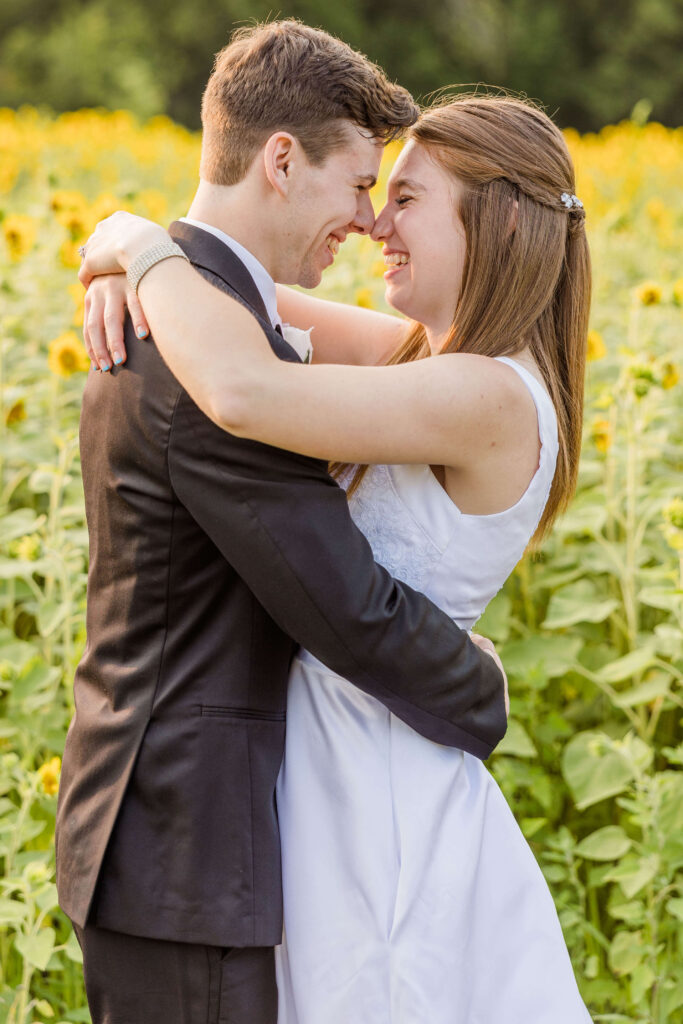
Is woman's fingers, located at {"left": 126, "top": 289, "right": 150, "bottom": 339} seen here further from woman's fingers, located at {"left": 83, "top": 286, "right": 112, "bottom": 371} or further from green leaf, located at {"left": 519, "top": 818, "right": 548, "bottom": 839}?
green leaf, located at {"left": 519, "top": 818, "right": 548, "bottom": 839}

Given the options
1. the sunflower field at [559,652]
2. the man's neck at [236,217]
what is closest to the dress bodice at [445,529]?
the man's neck at [236,217]

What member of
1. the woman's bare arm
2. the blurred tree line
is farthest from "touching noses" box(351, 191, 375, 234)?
the blurred tree line

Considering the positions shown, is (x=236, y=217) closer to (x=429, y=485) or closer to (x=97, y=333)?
(x=97, y=333)

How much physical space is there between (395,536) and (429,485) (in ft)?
0.28

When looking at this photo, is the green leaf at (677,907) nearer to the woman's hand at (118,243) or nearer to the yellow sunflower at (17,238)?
the woman's hand at (118,243)

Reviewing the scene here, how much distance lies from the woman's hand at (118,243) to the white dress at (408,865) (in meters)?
0.49

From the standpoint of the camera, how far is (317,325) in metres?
2.04

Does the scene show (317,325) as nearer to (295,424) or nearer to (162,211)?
(295,424)

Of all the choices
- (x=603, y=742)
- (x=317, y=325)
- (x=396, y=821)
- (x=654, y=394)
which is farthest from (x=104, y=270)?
(x=654, y=394)

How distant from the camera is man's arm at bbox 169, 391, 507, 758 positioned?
1.31m

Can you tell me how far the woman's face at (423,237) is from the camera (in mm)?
1675

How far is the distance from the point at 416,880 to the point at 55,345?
1.56 m

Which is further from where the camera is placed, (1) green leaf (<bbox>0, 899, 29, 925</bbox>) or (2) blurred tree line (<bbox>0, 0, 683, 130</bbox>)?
(2) blurred tree line (<bbox>0, 0, 683, 130</bbox>)

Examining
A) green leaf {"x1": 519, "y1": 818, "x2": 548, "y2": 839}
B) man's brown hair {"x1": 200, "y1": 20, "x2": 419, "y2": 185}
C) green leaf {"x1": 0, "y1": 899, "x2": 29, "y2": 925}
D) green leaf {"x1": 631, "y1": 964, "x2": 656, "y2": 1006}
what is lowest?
green leaf {"x1": 631, "y1": 964, "x2": 656, "y2": 1006}
